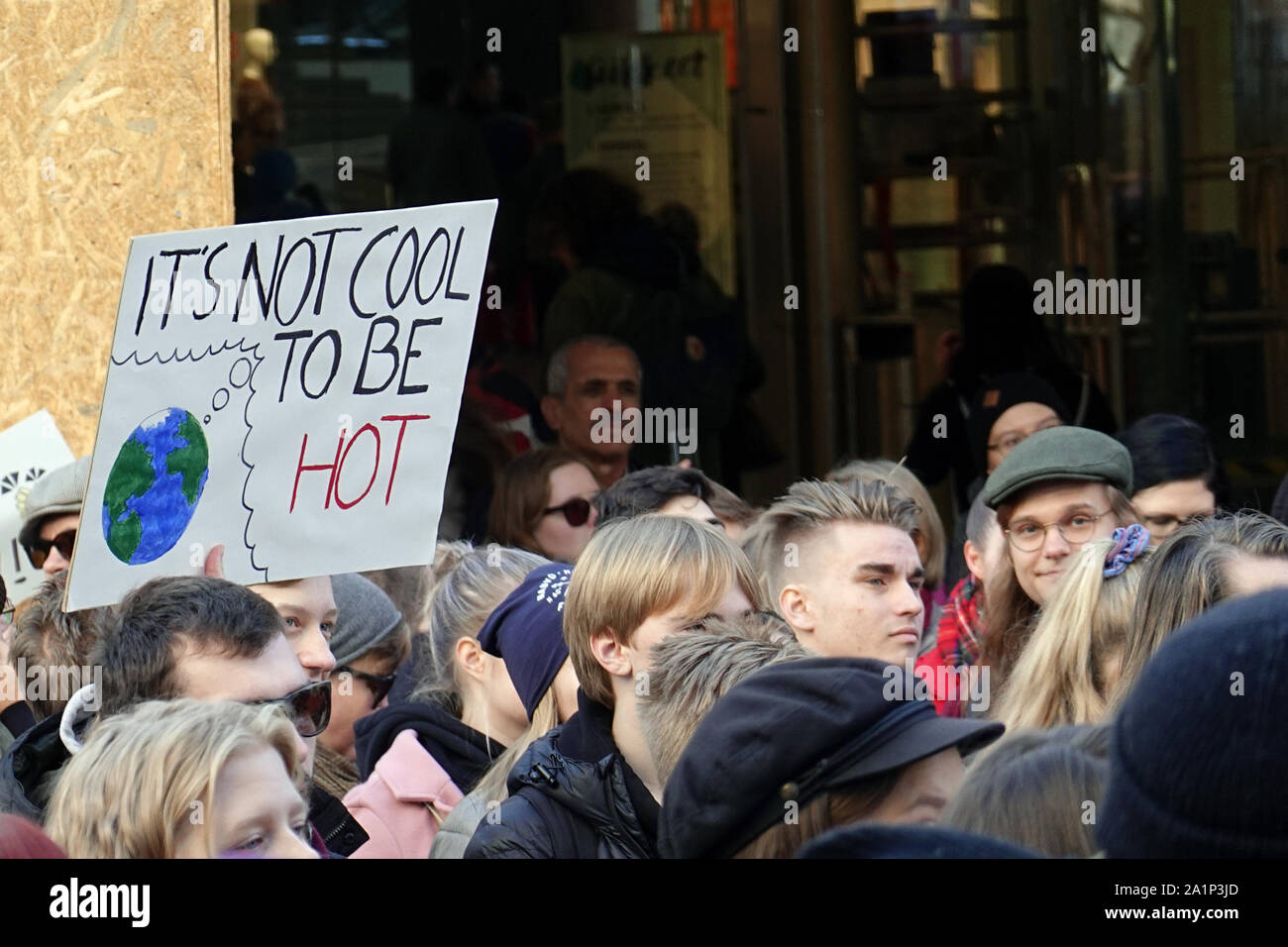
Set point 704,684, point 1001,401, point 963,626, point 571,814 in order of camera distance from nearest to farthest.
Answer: point 704,684, point 571,814, point 963,626, point 1001,401

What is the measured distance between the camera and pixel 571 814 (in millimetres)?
2842

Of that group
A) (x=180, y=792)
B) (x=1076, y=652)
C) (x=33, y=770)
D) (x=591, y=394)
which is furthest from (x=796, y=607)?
(x=591, y=394)

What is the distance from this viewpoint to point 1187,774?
1549mm

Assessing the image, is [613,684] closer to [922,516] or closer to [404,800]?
[404,800]

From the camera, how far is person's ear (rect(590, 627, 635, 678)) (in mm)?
3051

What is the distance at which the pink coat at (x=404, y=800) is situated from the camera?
131 inches

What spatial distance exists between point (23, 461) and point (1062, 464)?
2925mm

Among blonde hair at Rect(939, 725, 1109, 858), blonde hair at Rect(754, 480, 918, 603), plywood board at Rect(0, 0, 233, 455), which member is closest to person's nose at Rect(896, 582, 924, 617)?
blonde hair at Rect(754, 480, 918, 603)

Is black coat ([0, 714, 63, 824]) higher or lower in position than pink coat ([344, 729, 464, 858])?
higher

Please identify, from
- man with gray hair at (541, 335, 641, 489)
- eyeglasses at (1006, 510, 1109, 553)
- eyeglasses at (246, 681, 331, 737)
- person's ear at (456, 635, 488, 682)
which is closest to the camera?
eyeglasses at (246, 681, 331, 737)

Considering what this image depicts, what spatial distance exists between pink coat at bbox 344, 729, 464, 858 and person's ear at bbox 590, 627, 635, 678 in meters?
0.50

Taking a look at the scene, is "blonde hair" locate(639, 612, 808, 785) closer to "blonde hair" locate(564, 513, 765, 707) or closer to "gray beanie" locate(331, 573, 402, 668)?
"blonde hair" locate(564, 513, 765, 707)
